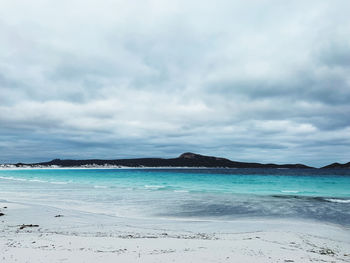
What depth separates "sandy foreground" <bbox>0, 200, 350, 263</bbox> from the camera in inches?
301

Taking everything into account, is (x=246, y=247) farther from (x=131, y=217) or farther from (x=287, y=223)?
(x=131, y=217)

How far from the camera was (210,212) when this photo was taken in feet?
60.4

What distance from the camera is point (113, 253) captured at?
7941 mm

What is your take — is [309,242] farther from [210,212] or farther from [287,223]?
[210,212]

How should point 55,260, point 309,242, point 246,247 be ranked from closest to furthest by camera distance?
1. point 55,260
2. point 246,247
3. point 309,242

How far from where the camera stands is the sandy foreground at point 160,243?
766 cm

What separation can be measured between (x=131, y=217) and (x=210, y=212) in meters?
5.47

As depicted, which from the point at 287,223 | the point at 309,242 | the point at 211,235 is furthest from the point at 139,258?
the point at 287,223

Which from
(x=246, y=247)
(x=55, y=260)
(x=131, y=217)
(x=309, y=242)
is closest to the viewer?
(x=55, y=260)

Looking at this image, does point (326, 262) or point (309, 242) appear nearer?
point (326, 262)

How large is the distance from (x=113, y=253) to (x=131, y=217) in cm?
834

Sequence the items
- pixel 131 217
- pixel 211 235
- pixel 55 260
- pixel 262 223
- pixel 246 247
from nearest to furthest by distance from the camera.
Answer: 1. pixel 55 260
2. pixel 246 247
3. pixel 211 235
4. pixel 262 223
5. pixel 131 217

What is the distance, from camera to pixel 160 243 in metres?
9.27

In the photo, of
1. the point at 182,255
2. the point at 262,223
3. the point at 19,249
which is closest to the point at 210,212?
the point at 262,223
